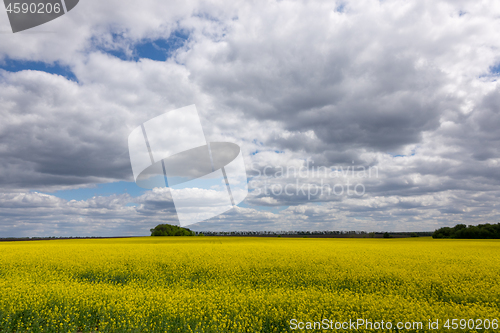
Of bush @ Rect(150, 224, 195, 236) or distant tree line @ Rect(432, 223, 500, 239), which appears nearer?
distant tree line @ Rect(432, 223, 500, 239)

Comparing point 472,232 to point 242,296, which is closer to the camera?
point 242,296

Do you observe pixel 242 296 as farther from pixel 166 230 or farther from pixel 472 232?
pixel 166 230

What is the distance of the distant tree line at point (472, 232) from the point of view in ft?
192

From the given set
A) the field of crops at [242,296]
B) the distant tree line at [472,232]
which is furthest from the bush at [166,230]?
the distant tree line at [472,232]

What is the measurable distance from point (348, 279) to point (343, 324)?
6.34 metres

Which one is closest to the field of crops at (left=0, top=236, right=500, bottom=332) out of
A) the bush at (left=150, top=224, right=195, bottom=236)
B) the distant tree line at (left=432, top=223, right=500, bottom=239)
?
the distant tree line at (left=432, top=223, right=500, bottom=239)

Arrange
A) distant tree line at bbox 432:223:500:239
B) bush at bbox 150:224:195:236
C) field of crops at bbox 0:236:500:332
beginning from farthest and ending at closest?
1. bush at bbox 150:224:195:236
2. distant tree line at bbox 432:223:500:239
3. field of crops at bbox 0:236:500:332

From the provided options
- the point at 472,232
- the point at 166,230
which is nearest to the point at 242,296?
the point at 472,232

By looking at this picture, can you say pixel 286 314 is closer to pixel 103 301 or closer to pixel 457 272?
pixel 103 301

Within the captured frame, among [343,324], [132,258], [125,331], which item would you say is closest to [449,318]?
[343,324]

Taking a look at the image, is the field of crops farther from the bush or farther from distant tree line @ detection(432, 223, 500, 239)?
the bush

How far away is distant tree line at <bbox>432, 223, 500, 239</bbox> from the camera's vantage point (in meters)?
58.6

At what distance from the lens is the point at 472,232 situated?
60531 mm

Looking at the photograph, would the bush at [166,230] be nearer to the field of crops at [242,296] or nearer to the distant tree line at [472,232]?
the field of crops at [242,296]
